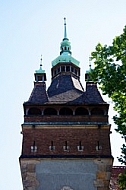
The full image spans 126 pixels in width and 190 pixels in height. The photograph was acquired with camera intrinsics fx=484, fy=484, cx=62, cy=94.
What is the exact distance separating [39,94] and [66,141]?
339cm

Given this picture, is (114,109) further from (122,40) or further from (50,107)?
(50,107)

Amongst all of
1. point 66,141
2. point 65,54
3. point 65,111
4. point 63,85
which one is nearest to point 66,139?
point 66,141

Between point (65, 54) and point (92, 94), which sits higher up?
point (65, 54)

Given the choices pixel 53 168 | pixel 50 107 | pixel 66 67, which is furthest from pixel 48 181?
pixel 66 67

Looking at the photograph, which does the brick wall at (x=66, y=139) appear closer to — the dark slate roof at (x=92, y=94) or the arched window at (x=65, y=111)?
the arched window at (x=65, y=111)

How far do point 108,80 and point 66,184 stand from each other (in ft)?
29.3

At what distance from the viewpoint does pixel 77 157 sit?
22641 millimetres

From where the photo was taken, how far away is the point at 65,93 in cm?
2577

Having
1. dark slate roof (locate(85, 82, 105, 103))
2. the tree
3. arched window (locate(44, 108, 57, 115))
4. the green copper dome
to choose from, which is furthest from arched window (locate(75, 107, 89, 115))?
the tree

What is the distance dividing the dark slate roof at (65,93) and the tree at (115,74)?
9688mm

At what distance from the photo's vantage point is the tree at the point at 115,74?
45.8 feet

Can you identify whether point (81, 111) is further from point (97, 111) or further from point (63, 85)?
point (63, 85)

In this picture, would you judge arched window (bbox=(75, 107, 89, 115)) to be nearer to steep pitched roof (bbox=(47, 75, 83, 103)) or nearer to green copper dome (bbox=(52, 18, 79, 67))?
steep pitched roof (bbox=(47, 75, 83, 103))

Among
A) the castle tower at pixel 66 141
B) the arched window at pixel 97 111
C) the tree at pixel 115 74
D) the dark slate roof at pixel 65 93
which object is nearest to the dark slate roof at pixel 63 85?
the dark slate roof at pixel 65 93
